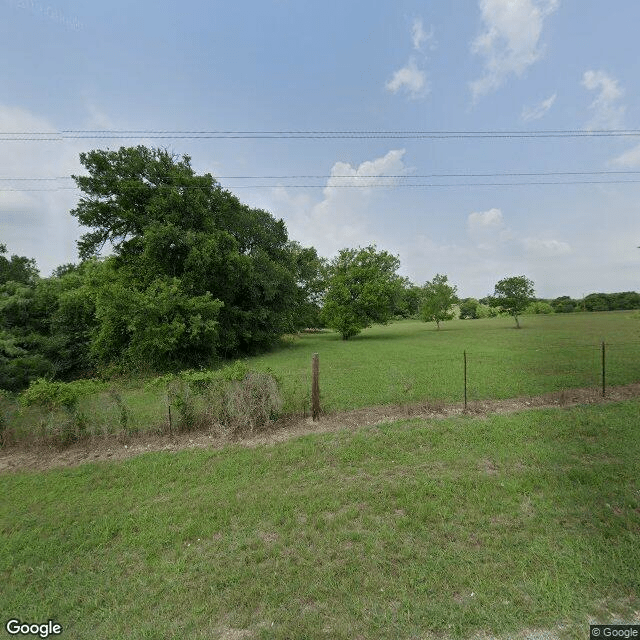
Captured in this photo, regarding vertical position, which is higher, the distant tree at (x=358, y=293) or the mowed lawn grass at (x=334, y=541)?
the distant tree at (x=358, y=293)

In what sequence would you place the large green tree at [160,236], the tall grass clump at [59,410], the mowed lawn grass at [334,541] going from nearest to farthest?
the mowed lawn grass at [334,541] → the tall grass clump at [59,410] → the large green tree at [160,236]

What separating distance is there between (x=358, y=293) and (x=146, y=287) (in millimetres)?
20897

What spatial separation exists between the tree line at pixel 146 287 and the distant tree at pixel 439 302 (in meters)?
27.1

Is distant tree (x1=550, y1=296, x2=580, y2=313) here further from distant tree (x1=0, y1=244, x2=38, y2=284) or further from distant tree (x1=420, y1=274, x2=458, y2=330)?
distant tree (x1=0, y1=244, x2=38, y2=284)

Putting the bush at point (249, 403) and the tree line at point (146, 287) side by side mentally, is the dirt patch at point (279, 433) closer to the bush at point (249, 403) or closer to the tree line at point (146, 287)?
the bush at point (249, 403)

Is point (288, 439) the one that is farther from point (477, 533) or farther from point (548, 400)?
point (548, 400)

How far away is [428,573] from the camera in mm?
2551

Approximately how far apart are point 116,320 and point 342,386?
1250cm

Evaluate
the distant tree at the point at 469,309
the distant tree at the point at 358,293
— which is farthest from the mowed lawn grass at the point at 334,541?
the distant tree at the point at 469,309

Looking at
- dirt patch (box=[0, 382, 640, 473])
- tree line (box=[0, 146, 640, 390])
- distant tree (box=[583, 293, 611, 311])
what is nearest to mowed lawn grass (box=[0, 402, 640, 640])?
dirt patch (box=[0, 382, 640, 473])

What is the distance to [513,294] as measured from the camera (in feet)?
120

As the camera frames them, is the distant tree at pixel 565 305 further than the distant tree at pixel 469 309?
No

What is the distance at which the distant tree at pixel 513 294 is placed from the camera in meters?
36.2

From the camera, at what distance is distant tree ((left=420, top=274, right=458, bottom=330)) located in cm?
4412
